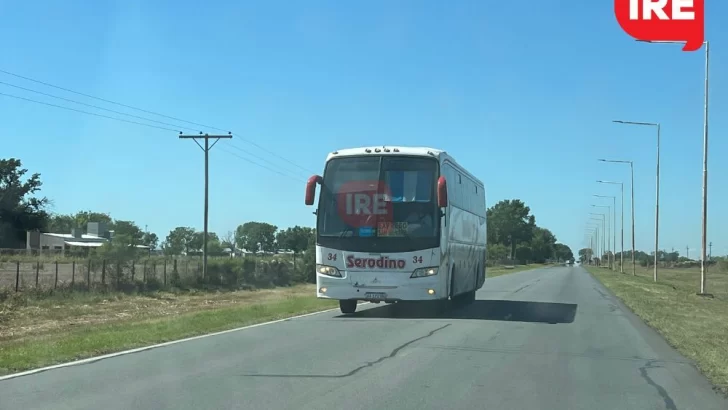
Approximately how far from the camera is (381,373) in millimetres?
10758

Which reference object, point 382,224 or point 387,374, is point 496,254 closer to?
point 382,224

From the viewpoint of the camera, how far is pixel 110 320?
2662 cm

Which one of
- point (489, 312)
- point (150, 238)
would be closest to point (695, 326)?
point (489, 312)

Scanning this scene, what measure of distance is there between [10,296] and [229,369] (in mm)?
20831

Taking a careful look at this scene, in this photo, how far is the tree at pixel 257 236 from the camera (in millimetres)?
132150

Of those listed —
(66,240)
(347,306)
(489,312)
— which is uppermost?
(66,240)

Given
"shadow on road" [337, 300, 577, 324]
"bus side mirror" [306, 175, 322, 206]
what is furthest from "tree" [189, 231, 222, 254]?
"bus side mirror" [306, 175, 322, 206]

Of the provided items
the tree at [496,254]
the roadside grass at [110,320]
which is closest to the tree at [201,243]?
the tree at [496,254]

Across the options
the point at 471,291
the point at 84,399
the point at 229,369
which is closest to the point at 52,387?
the point at 84,399

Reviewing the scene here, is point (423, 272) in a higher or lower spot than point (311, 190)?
lower

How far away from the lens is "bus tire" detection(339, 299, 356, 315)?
69.3 ft

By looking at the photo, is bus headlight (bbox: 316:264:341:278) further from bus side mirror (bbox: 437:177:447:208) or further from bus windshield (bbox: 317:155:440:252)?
bus side mirror (bbox: 437:177:447:208)

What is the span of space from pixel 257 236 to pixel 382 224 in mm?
119672

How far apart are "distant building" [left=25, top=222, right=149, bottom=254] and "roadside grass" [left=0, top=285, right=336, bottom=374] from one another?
1476 inches
